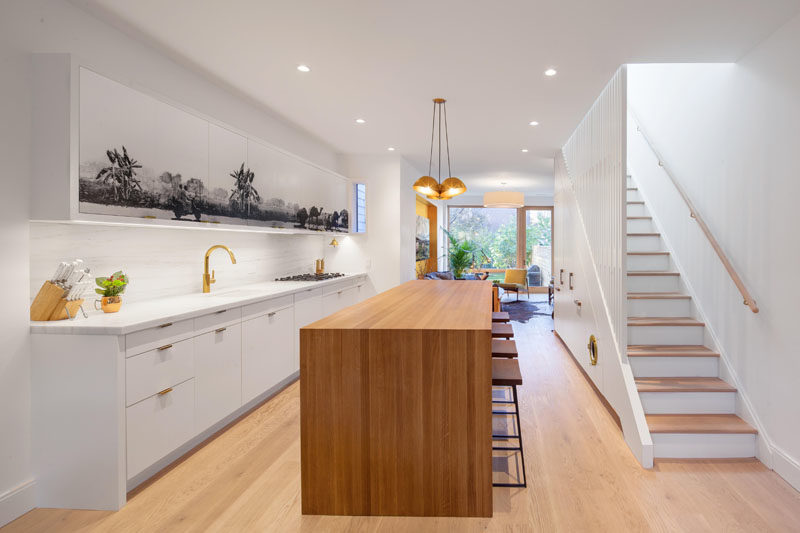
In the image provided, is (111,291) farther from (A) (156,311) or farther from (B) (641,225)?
(B) (641,225)

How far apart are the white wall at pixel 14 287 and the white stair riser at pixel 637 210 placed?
206 inches

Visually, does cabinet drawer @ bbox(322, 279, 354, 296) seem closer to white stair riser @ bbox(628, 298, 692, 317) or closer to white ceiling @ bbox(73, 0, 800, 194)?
white ceiling @ bbox(73, 0, 800, 194)

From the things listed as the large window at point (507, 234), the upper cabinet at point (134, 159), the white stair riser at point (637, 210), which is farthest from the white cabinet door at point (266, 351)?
the large window at point (507, 234)

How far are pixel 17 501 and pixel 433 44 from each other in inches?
138

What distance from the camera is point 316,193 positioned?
17.2 ft

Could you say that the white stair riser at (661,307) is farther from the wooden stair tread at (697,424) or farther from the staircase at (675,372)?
the wooden stair tread at (697,424)

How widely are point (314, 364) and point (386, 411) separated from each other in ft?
1.36

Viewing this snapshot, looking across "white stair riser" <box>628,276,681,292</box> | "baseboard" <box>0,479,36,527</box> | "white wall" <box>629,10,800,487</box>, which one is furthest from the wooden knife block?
"white stair riser" <box>628,276,681,292</box>

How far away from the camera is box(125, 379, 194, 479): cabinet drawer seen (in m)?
2.30

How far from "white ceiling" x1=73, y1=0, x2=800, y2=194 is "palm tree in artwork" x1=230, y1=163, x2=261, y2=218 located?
76 cm

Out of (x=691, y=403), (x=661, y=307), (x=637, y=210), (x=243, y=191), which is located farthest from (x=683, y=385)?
(x=243, y=191)

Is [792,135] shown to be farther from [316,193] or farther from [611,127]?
[316,193]

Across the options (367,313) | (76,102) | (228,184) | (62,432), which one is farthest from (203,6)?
(62,432)

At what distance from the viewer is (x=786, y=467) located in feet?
8.36
